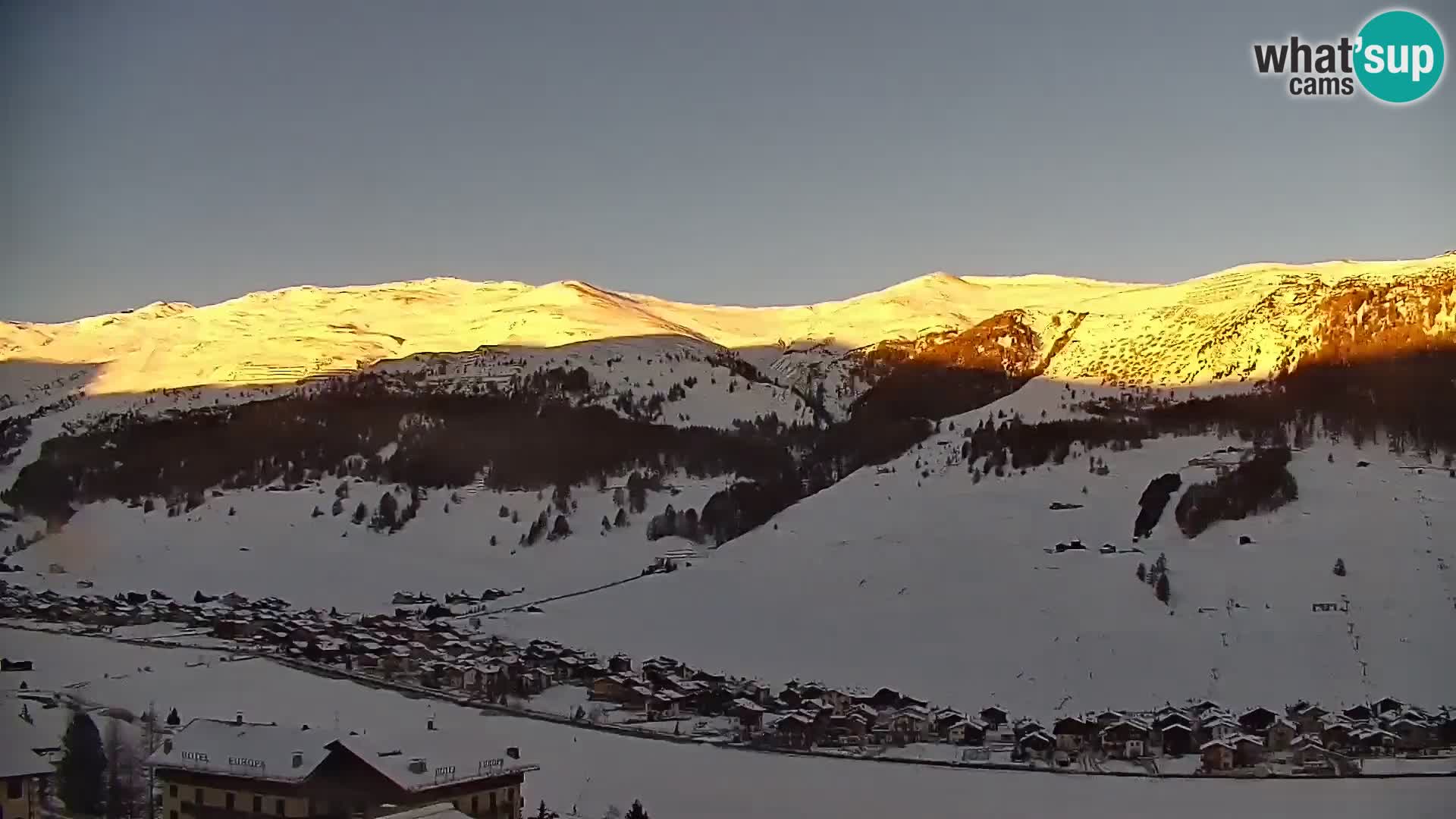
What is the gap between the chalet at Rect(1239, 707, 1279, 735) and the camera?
293 inches

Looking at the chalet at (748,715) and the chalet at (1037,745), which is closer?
the chalet at (1037,745)

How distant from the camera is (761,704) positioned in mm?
8352

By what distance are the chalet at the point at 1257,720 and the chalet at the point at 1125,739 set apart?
1.72ft

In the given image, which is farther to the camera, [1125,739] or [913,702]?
[913,702]

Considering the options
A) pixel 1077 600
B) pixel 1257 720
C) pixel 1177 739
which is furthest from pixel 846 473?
pixel 1177 739

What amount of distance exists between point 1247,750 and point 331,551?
8.87 metres

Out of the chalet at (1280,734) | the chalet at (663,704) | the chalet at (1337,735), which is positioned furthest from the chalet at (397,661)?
the chalet at (1337,735)

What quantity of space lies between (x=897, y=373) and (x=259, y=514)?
8823 mm

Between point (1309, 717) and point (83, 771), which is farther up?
point (83, 771)

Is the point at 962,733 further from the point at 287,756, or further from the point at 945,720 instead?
the point at 287,756

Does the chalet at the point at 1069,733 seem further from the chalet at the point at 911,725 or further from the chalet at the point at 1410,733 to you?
the chalet at the point at 1410,733

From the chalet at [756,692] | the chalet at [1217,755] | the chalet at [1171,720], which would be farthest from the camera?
the chalet at [756,692]

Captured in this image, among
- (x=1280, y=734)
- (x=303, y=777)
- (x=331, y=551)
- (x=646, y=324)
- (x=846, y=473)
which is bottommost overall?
(x=1280, y=734)

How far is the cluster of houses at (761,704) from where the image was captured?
7262 millimetres
